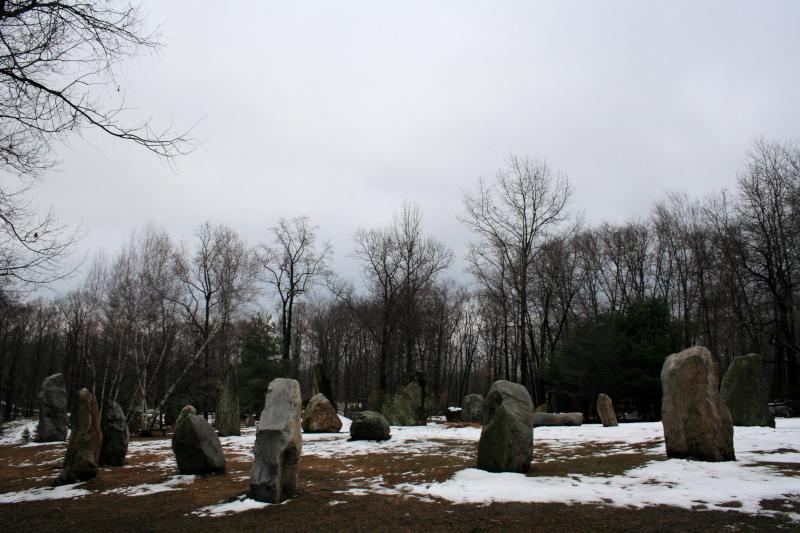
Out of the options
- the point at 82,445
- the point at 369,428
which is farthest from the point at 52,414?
the point at 369,428

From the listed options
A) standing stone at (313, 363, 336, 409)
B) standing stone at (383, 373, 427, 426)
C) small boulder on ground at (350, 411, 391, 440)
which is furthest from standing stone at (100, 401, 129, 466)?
standing stone at (383, 373, 427, 426)

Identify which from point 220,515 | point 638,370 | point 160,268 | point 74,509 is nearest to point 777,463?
point 220,515

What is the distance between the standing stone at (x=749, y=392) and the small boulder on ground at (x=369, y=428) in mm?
8648

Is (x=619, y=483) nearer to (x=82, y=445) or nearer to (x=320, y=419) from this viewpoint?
(x=82, y=445)

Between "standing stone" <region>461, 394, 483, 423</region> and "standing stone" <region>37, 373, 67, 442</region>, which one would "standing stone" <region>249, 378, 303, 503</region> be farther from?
"standing stone" <region>461, 394, 483, 423</region>

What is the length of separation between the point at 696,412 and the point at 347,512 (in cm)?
586

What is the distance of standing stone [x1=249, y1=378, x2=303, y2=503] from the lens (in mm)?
6168

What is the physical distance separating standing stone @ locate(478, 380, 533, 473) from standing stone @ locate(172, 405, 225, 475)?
467cm

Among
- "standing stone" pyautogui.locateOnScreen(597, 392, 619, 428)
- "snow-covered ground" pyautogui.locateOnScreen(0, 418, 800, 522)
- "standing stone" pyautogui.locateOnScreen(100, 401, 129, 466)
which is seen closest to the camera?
"snow-covered ground" pyautogui.locateOnScreen(0, 418, 800, 522)

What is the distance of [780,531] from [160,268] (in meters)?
23.8

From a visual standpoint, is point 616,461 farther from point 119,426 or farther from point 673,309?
point 673,309

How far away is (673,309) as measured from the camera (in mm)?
29391

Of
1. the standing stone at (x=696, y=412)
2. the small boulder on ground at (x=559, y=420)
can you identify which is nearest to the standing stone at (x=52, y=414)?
the small boulder on ground at (x=559, y=420)

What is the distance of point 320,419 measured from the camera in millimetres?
16250
